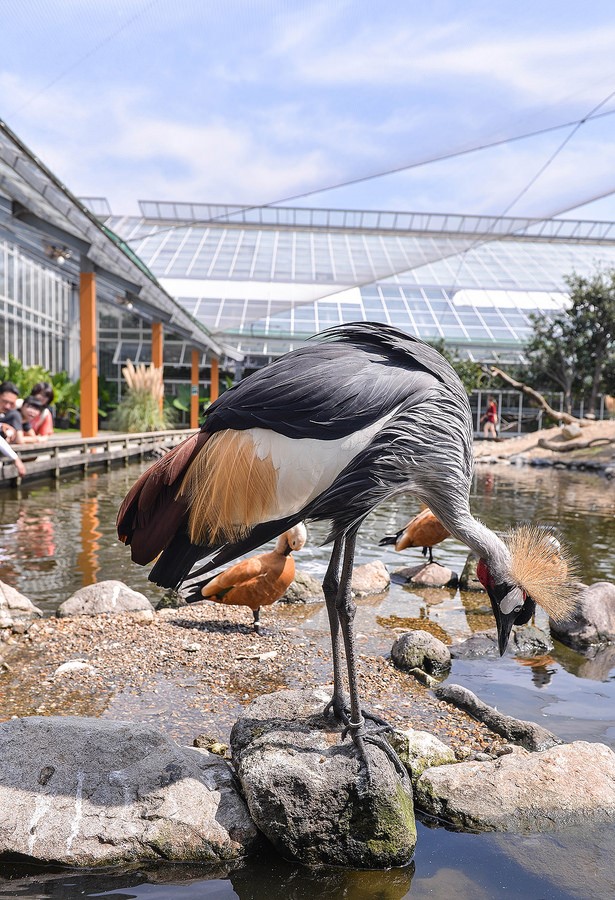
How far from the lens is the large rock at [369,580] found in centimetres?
717

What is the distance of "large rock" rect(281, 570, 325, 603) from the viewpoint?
268 inches

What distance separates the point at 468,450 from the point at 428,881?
1.72 m

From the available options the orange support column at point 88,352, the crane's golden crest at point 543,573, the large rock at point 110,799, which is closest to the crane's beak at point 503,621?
the crane's golden crest at point 543,573

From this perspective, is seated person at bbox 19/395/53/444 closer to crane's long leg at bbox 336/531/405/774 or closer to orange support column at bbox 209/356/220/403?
crane's long leg at bbox 336/531/405/774

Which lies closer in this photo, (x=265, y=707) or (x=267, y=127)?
(x=265, y=707)

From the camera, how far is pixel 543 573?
318 cm

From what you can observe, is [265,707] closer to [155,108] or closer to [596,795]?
[596,795]

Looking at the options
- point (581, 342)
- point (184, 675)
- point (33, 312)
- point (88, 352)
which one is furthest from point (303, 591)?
point (581, 342)

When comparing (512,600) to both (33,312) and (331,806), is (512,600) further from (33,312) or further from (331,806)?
(33,312)

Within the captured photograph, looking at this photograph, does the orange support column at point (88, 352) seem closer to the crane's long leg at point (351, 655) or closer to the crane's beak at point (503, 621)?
the crane's long leg at point (351, 655)

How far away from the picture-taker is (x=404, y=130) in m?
13.8

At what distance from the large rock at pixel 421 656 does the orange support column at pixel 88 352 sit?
1485cm

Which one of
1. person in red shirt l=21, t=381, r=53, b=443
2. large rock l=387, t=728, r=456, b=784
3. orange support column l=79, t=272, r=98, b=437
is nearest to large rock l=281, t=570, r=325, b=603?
large rock l=387, t=728, r=456, b=784

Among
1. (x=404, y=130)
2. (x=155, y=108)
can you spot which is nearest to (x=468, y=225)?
(x=404, y=130)
